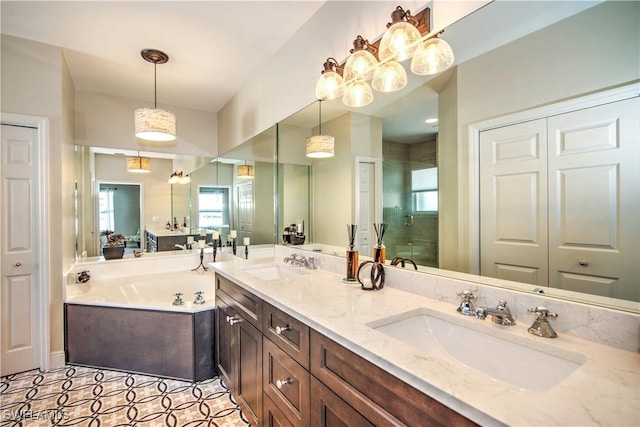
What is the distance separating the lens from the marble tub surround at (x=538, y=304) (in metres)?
0.83

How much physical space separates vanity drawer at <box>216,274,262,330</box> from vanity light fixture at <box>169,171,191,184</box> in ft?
7.48

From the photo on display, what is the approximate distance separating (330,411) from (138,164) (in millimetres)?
3668

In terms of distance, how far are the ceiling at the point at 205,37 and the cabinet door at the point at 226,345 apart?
1.52 m

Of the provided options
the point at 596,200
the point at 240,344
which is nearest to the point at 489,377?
the point at 596,200

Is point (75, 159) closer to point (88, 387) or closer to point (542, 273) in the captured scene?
point (88, 387)

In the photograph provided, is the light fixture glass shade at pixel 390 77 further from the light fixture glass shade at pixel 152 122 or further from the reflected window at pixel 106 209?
the reflected window at pixel 106 209

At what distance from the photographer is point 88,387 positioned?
2.20m

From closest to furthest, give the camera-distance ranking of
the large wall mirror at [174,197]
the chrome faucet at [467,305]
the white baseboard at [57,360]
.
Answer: the chrome faucet at [467,305]
the white baseboard at [57,360]
the large wall mirror at [174,197]

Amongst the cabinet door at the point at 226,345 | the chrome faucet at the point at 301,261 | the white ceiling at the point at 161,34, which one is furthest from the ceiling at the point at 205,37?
the cabinet door at the point at 226,345

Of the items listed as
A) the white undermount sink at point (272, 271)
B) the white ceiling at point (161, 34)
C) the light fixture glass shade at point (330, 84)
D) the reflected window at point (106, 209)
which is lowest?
the white undermount sink at point (272, 271)

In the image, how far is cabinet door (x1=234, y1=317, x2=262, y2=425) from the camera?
153 cm

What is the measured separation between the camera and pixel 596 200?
2.92ft

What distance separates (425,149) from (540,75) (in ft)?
1.66

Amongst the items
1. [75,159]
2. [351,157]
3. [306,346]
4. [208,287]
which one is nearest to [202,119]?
[75,159]
